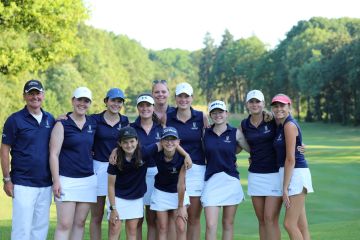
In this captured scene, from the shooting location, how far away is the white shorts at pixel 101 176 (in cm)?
761

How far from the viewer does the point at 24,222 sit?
6.92 metres

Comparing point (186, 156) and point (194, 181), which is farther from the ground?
point (186, 156)

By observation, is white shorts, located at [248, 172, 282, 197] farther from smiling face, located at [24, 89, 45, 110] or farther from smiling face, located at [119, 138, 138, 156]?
smiling face, located at [24, 89, 45, 110]

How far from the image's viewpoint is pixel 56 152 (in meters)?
6.93

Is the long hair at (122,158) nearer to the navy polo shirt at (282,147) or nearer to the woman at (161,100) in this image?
the woman at (161,100)

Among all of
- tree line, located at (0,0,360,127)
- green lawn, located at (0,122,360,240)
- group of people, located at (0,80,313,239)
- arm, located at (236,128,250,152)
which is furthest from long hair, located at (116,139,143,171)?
tree line, located at (0,0,360,127)

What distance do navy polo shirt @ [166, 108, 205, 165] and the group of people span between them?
1cm

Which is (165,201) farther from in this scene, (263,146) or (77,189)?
(263,146)

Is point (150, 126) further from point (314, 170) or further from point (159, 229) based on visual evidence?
point (314, 170)

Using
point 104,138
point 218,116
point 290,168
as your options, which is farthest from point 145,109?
point 290,168

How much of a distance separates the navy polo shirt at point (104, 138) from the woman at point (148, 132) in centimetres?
27

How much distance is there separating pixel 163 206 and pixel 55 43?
1755cm

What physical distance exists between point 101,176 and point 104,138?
53cm

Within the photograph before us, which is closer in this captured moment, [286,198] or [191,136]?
[286,198]
